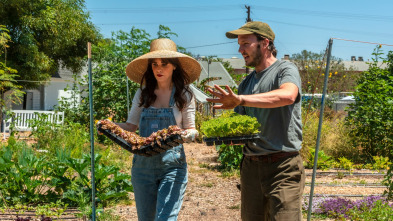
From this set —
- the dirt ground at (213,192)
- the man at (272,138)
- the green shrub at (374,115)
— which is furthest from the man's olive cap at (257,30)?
the green shrub at (374,115)

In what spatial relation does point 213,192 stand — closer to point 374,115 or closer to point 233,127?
point 233,127

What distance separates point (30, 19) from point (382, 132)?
15.7 metres

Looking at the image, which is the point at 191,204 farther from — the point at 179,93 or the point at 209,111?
the point at 209,111

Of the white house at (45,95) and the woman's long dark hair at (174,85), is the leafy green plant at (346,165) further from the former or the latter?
the white house at (45,95)

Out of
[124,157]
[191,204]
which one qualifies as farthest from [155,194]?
[124,157]

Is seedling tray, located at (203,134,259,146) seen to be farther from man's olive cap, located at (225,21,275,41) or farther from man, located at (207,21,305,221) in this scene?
man's olive cap, located at (225,21,275,41)

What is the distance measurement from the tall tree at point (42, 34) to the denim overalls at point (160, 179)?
56.4 feet

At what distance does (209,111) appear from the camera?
17.6 m

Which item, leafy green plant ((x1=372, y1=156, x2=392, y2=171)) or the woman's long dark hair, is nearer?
the woman's long dark hair

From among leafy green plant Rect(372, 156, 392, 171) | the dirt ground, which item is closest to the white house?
the dirt ground

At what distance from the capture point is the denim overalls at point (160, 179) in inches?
103

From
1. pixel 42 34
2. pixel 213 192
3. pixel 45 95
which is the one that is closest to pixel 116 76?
pixel 213 192

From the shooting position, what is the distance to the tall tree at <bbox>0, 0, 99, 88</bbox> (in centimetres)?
1906

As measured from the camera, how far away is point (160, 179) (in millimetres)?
2668
